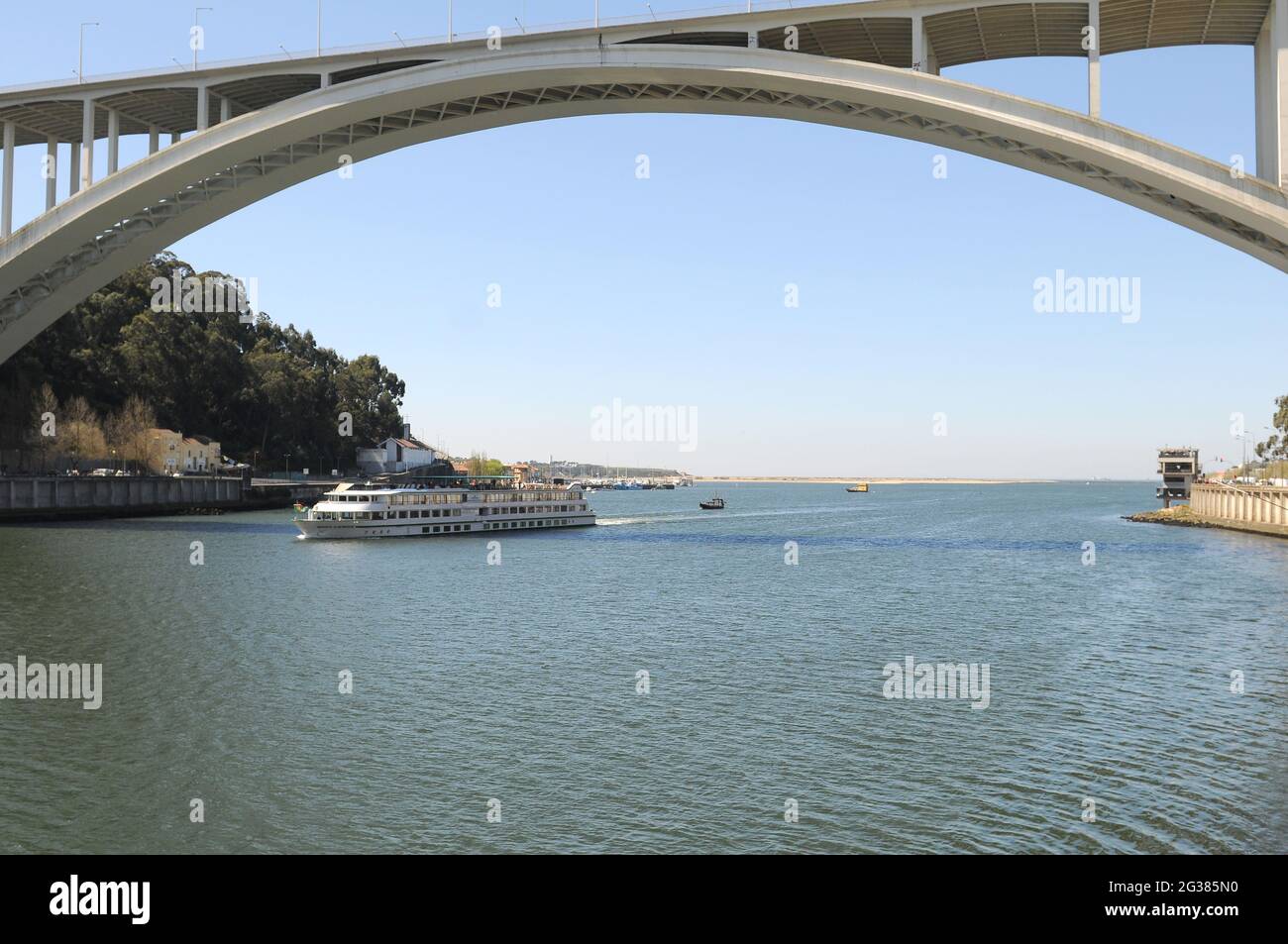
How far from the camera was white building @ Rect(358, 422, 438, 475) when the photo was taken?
11869cm

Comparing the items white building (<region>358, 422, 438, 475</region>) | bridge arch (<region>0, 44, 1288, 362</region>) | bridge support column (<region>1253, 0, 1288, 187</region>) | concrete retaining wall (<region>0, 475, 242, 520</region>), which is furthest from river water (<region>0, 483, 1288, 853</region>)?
white building (<region>358, 422, 438, 475</region>)

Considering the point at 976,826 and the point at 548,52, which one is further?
the point at 548,52

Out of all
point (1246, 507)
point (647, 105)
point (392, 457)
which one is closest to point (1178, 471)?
point (1246, 507)

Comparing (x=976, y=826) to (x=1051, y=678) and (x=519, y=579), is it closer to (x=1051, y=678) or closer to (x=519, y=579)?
(x=1051, y=678)

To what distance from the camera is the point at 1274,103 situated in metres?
19.3

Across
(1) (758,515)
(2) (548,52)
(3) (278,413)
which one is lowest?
(1) (758,515)

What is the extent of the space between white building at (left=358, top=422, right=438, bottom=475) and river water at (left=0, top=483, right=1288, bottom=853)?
3420 inches

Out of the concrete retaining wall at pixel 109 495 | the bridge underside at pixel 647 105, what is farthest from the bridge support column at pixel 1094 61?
the concrete retaining wall at pixel 109 495

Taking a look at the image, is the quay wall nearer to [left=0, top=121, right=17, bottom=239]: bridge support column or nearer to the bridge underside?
the bridge underside

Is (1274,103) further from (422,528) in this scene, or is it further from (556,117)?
(422,528)

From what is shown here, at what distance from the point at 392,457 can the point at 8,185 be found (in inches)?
3501

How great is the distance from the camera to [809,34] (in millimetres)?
24688
